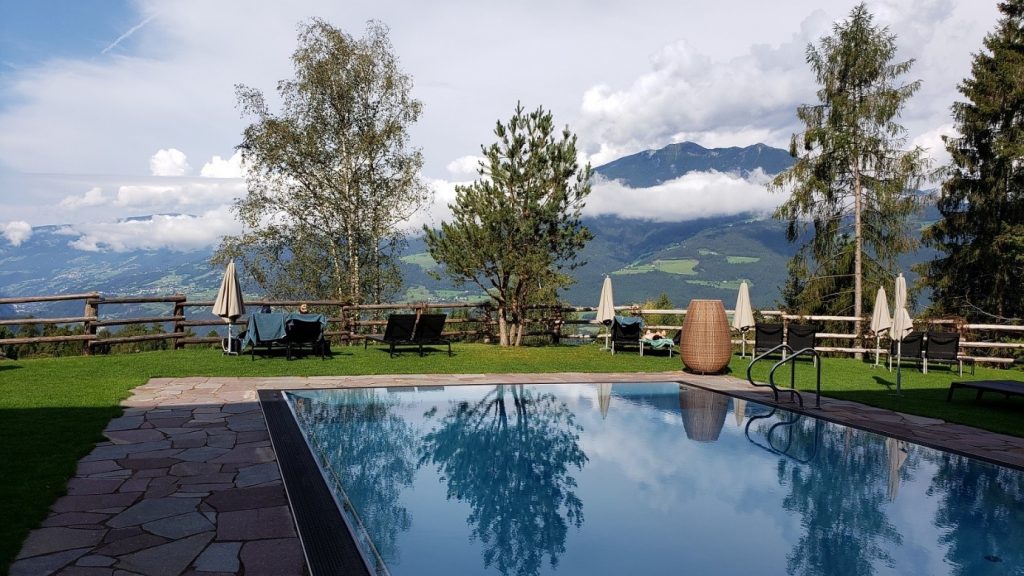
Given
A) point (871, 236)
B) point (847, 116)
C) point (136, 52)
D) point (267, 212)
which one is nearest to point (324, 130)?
point (267, 212)

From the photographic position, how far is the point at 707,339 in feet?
32.4

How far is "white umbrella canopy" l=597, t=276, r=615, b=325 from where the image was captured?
1327 cm

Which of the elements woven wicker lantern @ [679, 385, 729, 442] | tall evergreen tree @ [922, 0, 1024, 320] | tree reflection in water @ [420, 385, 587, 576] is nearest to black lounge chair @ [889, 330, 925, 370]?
woven wicker lantern @ [679, 385, 729, 442]

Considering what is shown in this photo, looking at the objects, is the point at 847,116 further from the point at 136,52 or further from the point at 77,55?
the point at 77,55

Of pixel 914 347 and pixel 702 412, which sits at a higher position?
pixel 914 347

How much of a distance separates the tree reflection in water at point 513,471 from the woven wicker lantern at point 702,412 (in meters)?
1.20

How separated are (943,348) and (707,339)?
4600 millimetres

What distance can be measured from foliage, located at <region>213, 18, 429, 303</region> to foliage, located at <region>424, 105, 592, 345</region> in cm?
527

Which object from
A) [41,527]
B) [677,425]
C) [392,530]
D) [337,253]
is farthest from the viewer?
[337,253]

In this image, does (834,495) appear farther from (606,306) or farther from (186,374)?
(606,306)

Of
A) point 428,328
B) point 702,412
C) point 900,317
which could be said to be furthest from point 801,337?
point 428,328

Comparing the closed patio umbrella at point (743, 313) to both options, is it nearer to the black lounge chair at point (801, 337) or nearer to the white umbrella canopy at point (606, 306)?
the black lounge chair at point (801, 337)

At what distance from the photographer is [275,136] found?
17766mm

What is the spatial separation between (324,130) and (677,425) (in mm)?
15055
